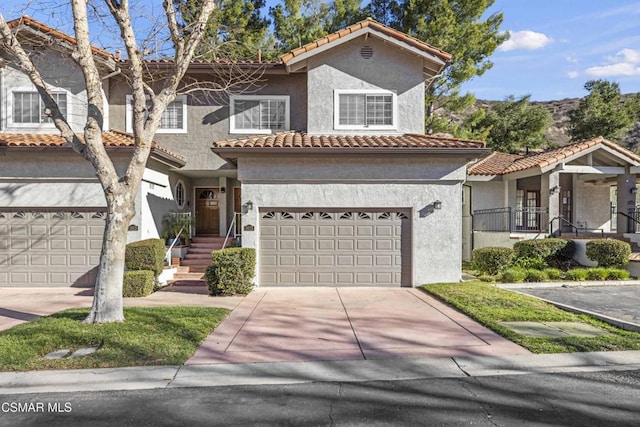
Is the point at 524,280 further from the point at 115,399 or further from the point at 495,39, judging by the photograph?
the point at 495,39

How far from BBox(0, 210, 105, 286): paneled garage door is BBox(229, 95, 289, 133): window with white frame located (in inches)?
220

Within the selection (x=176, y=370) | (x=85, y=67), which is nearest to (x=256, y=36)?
(x=85, y=67)

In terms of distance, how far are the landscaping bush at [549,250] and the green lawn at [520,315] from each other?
3.36 m

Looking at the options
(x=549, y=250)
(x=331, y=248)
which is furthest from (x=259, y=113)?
(x=549, y=250)

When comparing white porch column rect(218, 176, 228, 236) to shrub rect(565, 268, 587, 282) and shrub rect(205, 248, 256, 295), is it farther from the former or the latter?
Result: shrub rect(565, 268, 587, 282)

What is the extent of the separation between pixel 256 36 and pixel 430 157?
14701 mm

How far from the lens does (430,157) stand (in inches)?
476

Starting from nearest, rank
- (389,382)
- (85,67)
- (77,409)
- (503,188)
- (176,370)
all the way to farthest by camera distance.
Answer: (77,409), (389,382), (176,370), (85,67), (503,188)

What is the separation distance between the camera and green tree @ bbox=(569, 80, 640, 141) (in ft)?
100

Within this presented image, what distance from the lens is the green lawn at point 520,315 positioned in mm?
6465

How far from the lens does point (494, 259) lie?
1374cm

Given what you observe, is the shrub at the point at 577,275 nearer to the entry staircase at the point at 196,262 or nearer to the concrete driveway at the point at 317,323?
the concrete driveway at the point at 317,323

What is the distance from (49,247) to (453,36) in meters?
20.1

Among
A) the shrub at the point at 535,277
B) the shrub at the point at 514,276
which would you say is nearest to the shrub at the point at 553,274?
the shrub at the point at 535,277
